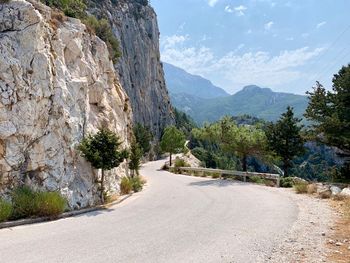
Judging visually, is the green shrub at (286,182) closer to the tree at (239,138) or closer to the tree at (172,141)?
the tree at (239,138)

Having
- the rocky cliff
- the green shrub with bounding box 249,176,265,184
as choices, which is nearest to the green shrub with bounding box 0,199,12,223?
the green shrub with bounding box 249,176,265,184

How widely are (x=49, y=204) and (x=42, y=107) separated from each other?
13.7 ft

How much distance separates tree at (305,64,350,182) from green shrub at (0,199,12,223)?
1944 cm

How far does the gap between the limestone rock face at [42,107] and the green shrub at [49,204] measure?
38.0 inches

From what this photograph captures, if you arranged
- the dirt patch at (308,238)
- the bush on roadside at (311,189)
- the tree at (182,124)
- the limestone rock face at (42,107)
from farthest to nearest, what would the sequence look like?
the tree at (182,124), the bush on roadside at (311,189), the limestone rock face at (42,107), the dirt patch at (308,238)

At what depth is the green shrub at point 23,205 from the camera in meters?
11.8

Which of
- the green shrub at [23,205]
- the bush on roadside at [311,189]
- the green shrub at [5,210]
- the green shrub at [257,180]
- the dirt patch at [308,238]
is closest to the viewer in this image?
the dirt patch at [308,238]

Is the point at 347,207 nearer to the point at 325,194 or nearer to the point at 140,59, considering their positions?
the point at 325,194

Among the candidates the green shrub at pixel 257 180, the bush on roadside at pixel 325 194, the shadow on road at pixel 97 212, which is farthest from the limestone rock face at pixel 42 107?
the green shrub at pixel 257 180

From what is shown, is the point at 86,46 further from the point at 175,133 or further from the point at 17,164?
the point at 175,133

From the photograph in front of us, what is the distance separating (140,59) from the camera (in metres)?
94.5

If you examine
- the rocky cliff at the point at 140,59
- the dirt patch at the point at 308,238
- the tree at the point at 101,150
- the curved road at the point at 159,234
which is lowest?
the dirt patch at the point at 308,238

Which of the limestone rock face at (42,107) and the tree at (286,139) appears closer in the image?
the limestone rock face at (42,107)

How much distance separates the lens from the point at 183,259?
7.78m
